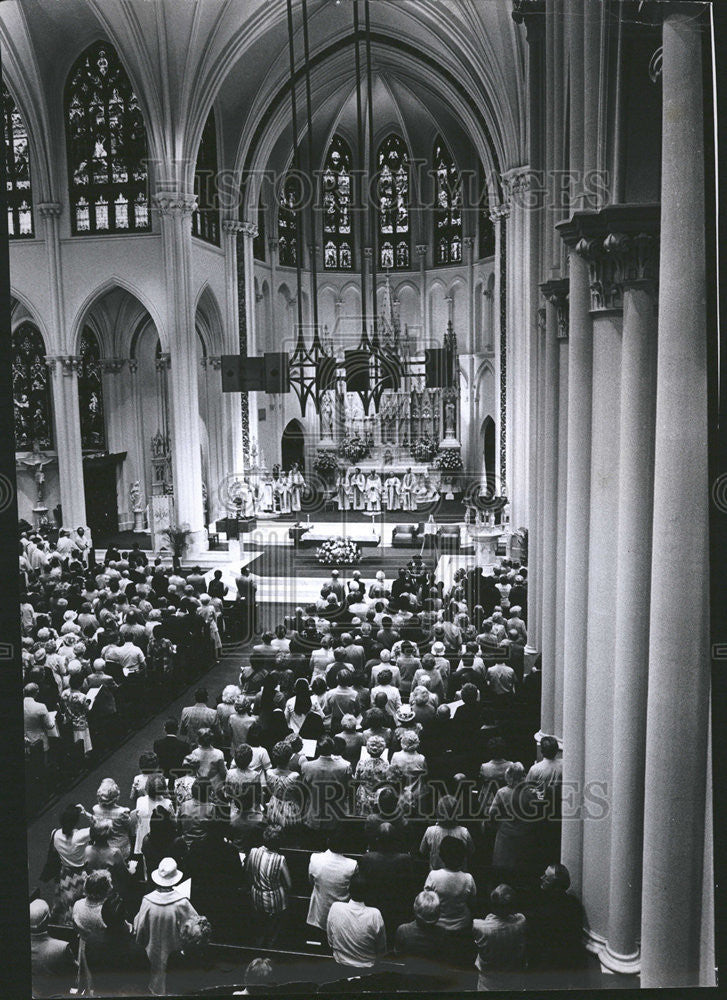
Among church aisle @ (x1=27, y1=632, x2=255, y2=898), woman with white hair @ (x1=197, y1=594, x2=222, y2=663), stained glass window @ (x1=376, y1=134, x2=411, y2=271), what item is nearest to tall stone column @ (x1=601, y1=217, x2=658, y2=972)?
church aisle @ (x1=27, y1=632, x2=255, y2=898)

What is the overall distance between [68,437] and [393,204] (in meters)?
17.5

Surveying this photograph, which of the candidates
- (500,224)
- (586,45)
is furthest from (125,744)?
(500,224)

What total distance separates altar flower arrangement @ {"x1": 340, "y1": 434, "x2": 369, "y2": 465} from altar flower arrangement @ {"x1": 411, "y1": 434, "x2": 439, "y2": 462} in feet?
5.75

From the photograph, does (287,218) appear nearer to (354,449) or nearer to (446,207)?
(446,207)

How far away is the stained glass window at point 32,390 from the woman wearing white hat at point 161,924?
1956cm

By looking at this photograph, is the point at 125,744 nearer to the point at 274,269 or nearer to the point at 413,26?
the point at 413,26

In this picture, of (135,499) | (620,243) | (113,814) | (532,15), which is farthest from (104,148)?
(620,243)

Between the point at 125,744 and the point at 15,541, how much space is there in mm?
7676

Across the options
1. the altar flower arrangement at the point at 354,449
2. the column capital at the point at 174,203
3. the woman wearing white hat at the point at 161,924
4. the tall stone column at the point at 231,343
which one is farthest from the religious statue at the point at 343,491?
the woman wearing white hat at the point at 161,924

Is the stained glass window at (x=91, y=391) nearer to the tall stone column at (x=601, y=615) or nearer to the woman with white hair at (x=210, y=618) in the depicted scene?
the woman with white hair at (x=210, y=618)

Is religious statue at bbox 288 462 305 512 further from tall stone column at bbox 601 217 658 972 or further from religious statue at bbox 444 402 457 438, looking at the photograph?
tall stone column at bbox 601 217 658 972

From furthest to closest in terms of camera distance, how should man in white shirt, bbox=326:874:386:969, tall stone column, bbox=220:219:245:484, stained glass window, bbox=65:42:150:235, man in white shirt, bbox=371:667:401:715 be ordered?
tall stone column, bbox=220:219:245:484 → stained glass window, bbox=65:42:150:235 → man in white shirt, bbox=371:667:401:715 → man in white shirt, bbox=326:874:386:969

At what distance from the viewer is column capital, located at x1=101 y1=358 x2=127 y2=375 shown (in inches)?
1044

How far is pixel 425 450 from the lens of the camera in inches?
1209
